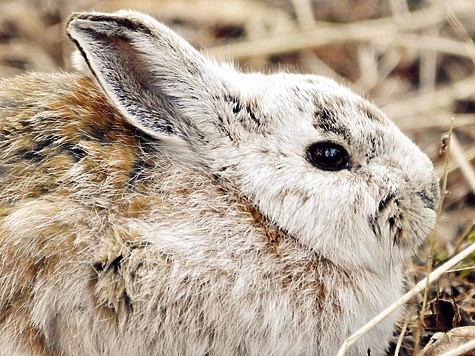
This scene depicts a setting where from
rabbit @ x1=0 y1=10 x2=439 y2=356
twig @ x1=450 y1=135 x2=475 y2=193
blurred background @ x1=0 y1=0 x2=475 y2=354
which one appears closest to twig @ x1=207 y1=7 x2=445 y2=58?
blurred background @ x1=0 y1=0 x2=475 y2=354

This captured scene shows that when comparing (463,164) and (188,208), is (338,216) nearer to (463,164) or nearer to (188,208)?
(188,208)

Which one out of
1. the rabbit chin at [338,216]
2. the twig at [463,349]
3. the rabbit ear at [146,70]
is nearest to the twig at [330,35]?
the rabbit ear at [146,70]

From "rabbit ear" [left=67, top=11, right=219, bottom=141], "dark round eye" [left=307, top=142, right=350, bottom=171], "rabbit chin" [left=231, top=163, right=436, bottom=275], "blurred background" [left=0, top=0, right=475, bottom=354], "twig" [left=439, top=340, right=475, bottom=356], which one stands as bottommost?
"twig" [left=439, top=340, right=475, bottom=356]

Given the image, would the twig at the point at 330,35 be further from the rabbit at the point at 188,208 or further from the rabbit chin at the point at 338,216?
the rabbit chin at the point at 338,216

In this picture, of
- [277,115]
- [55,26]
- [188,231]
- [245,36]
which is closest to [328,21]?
[245,36]

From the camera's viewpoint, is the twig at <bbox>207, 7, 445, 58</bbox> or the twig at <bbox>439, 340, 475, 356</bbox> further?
the twig at <bbox>207, 7, 445, 58</bbox>

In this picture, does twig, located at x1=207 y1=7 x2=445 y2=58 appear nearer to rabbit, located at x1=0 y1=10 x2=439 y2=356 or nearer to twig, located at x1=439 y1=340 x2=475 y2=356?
rabbit, located at x1=0 y1=10 x2=439 y2=356

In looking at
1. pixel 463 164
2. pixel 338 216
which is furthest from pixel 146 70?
pixel 463 164

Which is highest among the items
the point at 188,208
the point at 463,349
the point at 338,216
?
the point at 338,216
